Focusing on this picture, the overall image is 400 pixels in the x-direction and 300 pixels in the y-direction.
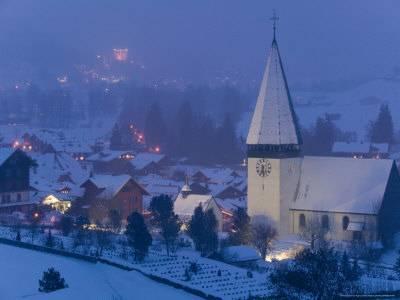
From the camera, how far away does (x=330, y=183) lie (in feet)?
108

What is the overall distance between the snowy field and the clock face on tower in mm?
11607

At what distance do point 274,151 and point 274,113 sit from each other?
131cm

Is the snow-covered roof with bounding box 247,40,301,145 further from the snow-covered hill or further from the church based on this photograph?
the snow-covered hill

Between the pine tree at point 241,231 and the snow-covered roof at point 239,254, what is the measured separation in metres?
2.31

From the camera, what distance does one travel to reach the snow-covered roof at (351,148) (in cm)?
5922

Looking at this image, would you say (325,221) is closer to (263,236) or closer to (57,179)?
(263,236)

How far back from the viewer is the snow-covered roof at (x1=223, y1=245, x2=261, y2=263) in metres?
26.5

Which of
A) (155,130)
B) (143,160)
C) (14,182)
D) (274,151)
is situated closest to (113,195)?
(14,182)

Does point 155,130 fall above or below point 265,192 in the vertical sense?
above

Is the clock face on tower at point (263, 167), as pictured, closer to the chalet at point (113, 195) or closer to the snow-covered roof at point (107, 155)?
the chalet at point (113, 195)

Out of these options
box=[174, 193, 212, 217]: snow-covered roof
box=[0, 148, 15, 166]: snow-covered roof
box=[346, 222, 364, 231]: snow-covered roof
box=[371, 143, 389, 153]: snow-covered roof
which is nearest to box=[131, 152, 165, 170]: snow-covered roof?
box=[371, 143, 389, 153]: snow-covered roof

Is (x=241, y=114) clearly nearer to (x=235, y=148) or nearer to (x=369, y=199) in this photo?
(x=235, y=148)

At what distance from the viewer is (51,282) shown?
1966cm

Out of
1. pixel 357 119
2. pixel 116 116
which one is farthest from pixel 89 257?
pixel 116 116
